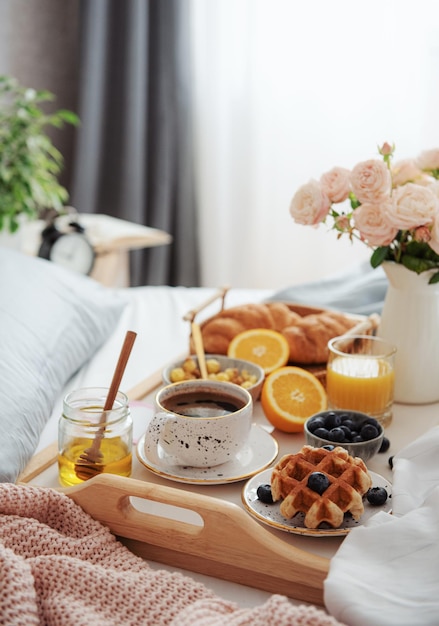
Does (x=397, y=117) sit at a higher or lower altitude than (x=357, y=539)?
higher

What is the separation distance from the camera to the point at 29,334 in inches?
52.9

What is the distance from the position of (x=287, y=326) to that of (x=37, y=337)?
0.47 m

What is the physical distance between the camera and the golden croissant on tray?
1358 millimetres

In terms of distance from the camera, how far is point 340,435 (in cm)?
103

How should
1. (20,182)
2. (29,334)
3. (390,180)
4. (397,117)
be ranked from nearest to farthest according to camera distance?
(390,180)
(29,334)
(20,182)
(397,117)

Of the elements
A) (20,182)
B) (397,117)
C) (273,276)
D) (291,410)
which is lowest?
(273,276)

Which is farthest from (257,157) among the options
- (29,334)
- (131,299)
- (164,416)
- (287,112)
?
(164,416)

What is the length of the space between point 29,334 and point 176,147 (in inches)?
92.9

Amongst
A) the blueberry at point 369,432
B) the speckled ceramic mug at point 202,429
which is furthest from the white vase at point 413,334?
the speckled ceramic mug at point 202,429

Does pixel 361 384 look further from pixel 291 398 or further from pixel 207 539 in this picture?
pixel 207 539

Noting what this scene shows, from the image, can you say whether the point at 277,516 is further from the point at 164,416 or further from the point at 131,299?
the point at 131,299

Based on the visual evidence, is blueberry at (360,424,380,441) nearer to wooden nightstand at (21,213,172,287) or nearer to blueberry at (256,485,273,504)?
blueberry at (256,485,273,504)

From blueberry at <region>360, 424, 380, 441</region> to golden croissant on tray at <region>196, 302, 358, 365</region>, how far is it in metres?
0.33

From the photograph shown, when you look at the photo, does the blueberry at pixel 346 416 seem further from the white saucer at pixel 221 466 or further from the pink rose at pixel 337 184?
the pink rose at pixel 337 184
